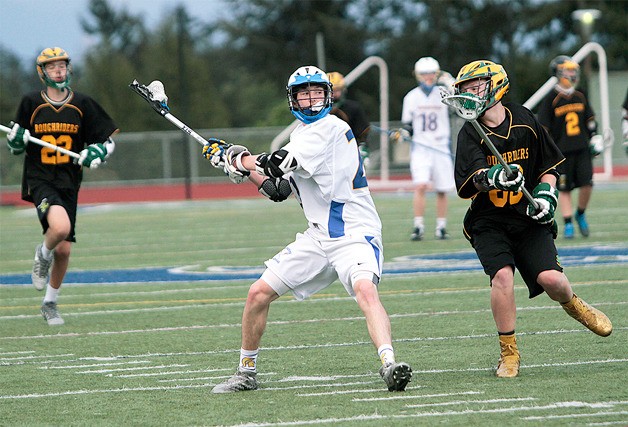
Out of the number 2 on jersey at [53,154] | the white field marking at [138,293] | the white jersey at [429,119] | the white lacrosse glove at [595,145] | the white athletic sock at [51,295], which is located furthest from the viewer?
the white jersey at [429,119]

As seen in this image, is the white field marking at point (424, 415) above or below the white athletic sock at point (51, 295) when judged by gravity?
below

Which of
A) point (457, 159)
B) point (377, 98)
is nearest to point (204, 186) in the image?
point (377, 98)

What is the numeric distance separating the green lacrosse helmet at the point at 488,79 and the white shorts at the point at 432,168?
8.70m

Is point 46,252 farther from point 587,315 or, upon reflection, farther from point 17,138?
point 587,315

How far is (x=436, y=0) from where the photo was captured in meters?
48.2

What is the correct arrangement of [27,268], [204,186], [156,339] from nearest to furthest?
[156,339] → [27,268] → [204,186]

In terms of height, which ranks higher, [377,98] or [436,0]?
[436,0]

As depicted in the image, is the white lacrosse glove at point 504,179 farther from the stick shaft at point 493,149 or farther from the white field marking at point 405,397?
the white field marking at point 405,397

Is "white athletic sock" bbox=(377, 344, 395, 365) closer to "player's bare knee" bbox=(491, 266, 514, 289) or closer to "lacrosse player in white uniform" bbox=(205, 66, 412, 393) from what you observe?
"lacrosse player in white uniform" bbox=(205, 66, 412, 393)

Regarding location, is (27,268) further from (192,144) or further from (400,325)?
(192,144)

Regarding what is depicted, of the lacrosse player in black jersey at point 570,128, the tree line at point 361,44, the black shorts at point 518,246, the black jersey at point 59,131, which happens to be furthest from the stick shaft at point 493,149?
the tree line at point 361,44

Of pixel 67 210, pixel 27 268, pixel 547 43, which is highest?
pixel 547 43

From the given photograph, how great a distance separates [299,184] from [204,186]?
87.2 feet

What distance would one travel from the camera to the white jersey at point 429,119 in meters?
16.0
